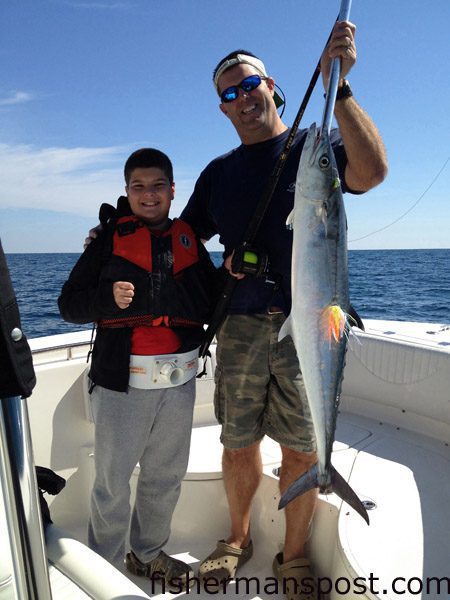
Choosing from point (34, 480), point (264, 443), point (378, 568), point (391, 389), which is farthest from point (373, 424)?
point (34, 480)

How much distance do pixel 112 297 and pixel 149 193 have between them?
62 centimetres

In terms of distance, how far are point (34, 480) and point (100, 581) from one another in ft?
2.05

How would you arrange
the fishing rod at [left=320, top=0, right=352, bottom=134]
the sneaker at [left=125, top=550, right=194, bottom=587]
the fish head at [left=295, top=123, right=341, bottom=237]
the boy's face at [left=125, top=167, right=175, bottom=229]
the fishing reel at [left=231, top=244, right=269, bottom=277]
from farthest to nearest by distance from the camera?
the sneaker at [left=125, top=550, right=194, bottom=587]
the boy's face at [left=125, top=167, right=175, bottom=229]
the fishing reel at [left=231, top=244, right=269, bottom=277]
the fish head at [left=295, top=123, right=341, bottom=237]
the fishing rod at [left=320, top=0, right=352, bottom=134]

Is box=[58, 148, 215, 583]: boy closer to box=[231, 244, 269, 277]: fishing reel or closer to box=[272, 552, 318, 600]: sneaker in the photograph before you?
box=[231, 244, 269, 277]: fishing reel

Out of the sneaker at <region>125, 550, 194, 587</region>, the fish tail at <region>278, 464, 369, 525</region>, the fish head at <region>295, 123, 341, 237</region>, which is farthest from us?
the sneaker at <region>125, 550, 194, 587</region>

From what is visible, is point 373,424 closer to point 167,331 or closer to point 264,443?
point 264,443

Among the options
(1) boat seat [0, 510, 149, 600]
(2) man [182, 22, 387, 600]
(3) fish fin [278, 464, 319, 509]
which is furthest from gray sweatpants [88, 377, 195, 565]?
(1) boat seat [0, 510, 149, 600]

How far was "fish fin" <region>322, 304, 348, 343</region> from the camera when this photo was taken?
1.98m

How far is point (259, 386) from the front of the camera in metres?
2.96

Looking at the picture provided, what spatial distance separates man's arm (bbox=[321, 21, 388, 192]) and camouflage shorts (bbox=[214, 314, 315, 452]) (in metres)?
0.87

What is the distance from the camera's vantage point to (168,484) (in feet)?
9.49

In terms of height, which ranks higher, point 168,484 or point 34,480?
point 34,480

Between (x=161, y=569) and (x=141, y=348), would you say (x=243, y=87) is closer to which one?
(x=141, y=348)

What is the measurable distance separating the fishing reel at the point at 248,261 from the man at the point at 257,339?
164 millimetres
